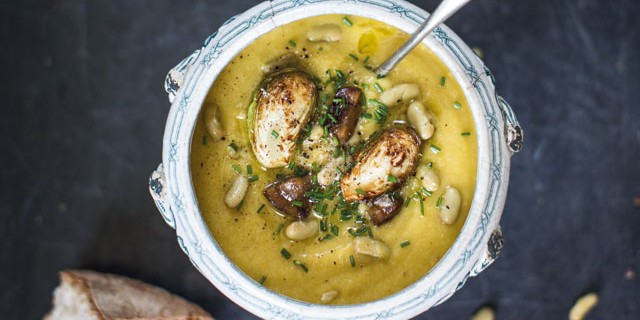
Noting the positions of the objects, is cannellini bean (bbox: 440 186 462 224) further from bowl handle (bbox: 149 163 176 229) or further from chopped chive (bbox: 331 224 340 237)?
bowl handle (bbox: 149 163 176 229)

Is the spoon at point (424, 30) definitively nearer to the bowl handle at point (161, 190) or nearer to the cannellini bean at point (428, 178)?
the cannellini bean at point (428, 178)

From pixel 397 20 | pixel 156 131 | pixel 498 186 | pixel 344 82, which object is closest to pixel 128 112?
pixel 156 131

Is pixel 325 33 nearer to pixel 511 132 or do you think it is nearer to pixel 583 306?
pixel 511 132

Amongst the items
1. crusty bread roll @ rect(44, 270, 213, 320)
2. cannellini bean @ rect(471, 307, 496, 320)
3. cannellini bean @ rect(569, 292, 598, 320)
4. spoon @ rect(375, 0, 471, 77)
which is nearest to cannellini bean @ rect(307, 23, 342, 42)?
spoon @ rect(375, 0, 471, 77)

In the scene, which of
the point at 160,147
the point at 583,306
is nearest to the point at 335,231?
the point at 160,147

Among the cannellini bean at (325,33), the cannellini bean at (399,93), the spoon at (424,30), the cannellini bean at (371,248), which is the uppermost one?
the cannellini bean at (325,33)

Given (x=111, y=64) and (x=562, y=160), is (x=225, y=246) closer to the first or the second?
(x=111, y=64)

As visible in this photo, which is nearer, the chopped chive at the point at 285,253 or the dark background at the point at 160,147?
the chopped chive at the point at 285,253

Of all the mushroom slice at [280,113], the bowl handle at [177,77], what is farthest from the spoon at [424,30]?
the bowl handle at [177,77]
